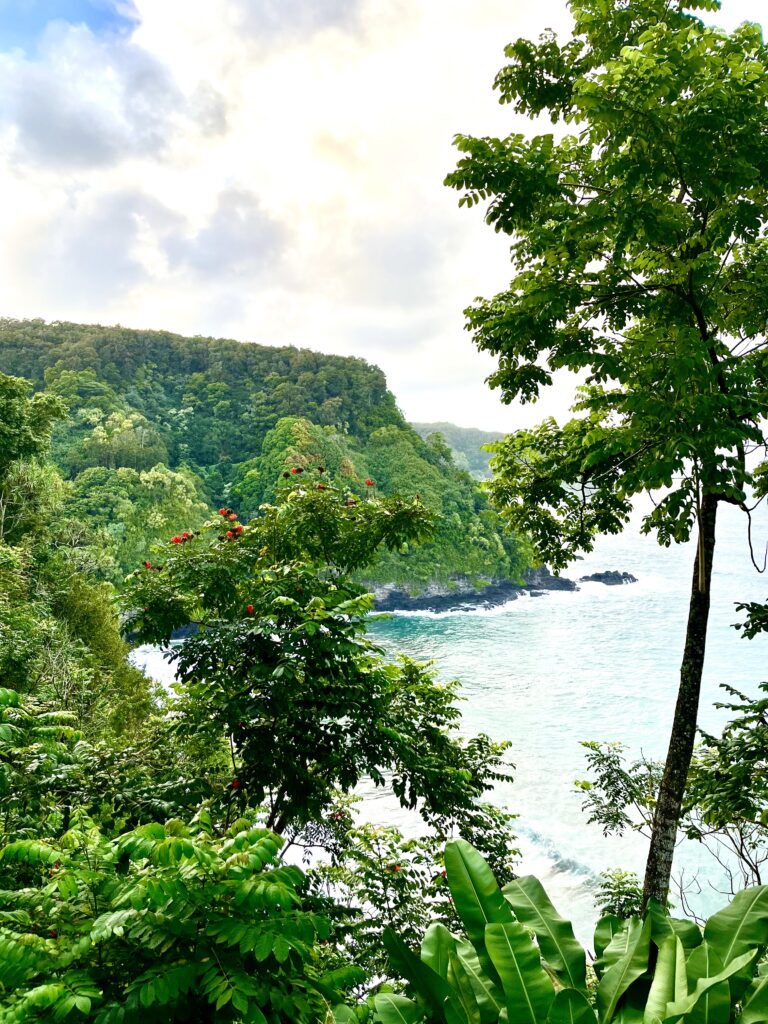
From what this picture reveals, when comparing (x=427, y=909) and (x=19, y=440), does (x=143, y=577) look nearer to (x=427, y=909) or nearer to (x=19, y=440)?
(x=427, y=909)

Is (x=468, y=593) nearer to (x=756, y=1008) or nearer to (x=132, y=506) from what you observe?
(x=132, y=506)

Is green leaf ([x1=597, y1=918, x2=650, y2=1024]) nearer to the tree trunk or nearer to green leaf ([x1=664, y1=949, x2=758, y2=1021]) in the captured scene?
green leaf ([x1=664, y1=949, x2=758, y2=1021])

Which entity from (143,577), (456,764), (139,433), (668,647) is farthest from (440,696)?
(139,433)

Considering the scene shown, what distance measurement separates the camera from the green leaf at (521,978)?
1.34m

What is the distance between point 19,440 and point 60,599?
500 cm

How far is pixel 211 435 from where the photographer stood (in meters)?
53.9

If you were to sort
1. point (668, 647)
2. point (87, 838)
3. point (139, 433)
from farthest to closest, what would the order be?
1. point (139, 433)
2. point (668, 647)
3. point (87, 838)

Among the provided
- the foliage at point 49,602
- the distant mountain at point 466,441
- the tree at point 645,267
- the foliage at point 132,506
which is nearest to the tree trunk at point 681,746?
the tree at point 645,267

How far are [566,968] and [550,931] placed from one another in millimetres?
90

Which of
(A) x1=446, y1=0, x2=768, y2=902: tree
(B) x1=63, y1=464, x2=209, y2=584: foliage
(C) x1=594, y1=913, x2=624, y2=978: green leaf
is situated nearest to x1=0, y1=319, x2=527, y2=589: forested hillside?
(B) x1=63, y1=464, x2=209, y2=584: foliage

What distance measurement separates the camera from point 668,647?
28.3 m

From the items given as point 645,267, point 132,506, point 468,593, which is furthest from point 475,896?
point 468,593

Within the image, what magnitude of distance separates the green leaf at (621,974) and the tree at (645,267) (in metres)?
2.44

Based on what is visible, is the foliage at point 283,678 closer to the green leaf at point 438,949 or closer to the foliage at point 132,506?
the green leaf at point 438,949
